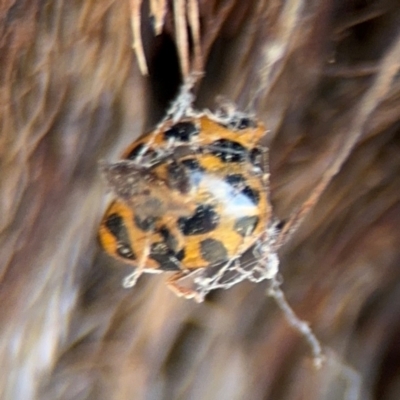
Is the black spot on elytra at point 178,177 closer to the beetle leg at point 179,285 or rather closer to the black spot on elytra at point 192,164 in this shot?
the black spot on elytra at point 192,164

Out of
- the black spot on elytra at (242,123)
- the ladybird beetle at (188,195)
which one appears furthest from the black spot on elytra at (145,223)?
the black spot on elytra at (242,123)

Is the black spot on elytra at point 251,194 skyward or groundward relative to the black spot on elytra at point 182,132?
groundward

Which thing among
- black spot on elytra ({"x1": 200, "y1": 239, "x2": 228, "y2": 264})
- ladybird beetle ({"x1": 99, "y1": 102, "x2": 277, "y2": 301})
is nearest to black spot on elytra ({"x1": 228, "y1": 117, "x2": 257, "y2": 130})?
ladybird beetle ({"x1": 99, "y1": 102, "x2": 277, "y2": 301})

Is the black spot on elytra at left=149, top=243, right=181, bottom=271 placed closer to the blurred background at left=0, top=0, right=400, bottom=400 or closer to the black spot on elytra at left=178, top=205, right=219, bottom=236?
the black spot on elytra at left=178, top=205, right=219, bottom=236

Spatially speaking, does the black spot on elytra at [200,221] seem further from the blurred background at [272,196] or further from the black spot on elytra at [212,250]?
the blurred background at [272,196]

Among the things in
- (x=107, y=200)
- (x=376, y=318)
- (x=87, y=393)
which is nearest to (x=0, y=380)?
(x=87, y=393)

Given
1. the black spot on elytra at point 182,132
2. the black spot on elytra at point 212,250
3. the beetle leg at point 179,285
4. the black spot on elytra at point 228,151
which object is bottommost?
the beetle leg at point 179,285

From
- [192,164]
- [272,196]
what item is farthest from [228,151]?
[272,196]

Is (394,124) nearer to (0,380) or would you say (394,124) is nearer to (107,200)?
(107,200)

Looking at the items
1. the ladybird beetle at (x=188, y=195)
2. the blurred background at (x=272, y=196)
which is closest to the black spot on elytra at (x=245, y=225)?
the ladybird beetle at (x=188, y=195)
